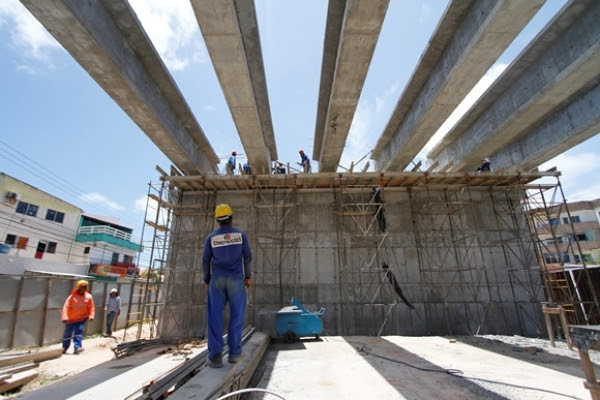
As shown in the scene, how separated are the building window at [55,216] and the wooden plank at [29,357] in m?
23.5

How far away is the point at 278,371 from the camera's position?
215 inches

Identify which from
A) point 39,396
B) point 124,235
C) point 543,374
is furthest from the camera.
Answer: point 124,235

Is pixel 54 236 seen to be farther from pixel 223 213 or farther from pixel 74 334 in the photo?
pixel 223 213

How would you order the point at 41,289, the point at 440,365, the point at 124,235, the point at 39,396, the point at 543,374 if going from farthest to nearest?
the point at 124,235, the point at 41,289, the point at 440,365, the point at 543,374, the point at 39,396

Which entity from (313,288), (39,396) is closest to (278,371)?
(39,396)

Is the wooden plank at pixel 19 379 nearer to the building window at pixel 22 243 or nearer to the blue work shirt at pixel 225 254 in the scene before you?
the blue work shirt at pixel 225 254

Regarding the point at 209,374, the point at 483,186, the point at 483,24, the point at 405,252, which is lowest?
the point at 209,374

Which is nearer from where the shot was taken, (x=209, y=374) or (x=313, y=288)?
(x=209, y=374)

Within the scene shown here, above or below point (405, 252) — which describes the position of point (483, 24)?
above

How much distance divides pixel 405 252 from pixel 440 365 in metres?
5.68

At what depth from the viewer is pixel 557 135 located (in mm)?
8625

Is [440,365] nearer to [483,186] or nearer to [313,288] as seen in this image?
[313,288]

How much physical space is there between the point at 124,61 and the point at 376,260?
963cm

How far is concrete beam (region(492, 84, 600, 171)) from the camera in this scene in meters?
7.69
